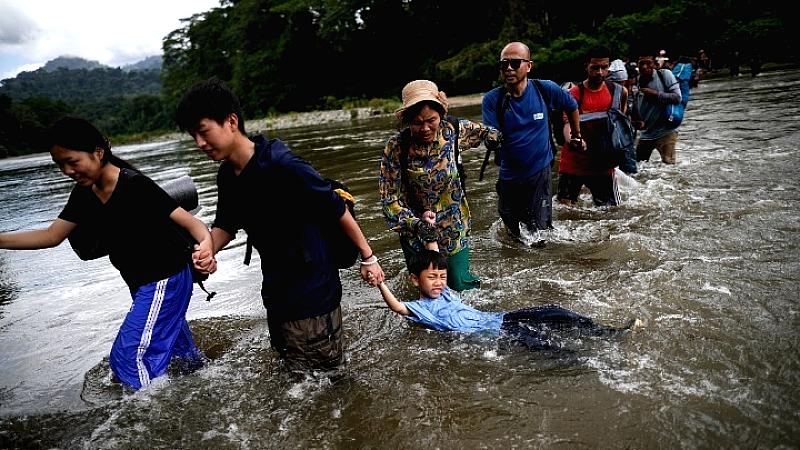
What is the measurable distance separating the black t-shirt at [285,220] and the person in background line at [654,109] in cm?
567

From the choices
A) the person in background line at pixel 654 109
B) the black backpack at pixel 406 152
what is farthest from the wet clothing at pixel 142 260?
the person in background line at pixel 654 109

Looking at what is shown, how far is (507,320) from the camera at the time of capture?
329cm

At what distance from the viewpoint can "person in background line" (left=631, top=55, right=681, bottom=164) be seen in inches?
263

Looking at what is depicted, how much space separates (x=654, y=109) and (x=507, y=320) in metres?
5.18

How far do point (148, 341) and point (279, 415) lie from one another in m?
0.86

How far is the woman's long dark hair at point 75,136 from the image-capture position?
2.56m

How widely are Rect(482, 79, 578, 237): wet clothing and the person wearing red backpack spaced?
601mm

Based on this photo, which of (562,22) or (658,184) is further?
(562,22)

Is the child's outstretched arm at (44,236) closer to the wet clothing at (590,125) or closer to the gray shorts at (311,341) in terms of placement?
the gray shorts at (311,341)

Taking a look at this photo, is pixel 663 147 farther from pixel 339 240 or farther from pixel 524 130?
pixel 339 240

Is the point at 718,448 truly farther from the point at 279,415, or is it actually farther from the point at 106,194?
the point at 106,194

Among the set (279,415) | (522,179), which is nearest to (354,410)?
(279,415)

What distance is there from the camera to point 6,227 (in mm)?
10000

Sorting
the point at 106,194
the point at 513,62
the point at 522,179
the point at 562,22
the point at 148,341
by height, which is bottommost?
the point at 148,341
